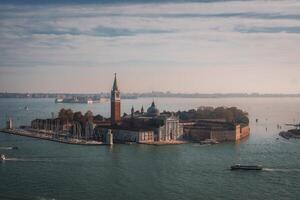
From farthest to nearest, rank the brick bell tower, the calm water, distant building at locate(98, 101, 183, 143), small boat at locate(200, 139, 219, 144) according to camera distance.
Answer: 1. the brick bell tower
2. distant building at locate(98, 101, 183, 143)
3. small boat at locate(200, 139, 219, 144)
4. the calm water

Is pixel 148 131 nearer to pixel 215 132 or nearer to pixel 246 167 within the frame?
pixel 215 132

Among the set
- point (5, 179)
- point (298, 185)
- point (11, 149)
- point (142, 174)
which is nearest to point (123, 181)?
point (142, 174)

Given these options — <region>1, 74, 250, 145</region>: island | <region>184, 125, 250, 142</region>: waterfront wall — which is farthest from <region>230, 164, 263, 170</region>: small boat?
<region>184, 125, 250, 142</region>: waterfront wall

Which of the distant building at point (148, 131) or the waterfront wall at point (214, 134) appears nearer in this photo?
the distant building at point (148, 131)

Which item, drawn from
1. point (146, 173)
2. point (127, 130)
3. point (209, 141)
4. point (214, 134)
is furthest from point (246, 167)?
point (127, 130)

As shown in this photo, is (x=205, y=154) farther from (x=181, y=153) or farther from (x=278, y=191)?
(x=278, y=191)

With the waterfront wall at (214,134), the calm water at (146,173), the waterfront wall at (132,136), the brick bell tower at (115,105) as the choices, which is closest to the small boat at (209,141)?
the waterfront wall at (214,134)

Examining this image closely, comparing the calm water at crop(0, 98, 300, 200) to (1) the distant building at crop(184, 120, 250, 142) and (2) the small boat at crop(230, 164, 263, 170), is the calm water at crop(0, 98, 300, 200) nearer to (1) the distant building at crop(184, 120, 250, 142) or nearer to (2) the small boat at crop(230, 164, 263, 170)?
(2) the small boat at crop(230, 164, 263, 170)

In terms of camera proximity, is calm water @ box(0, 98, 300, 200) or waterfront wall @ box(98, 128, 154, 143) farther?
waterfront wall @ box(98, 128, 154, 143)

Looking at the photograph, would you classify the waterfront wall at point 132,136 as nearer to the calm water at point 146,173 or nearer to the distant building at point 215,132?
the calm water at point 146,173
